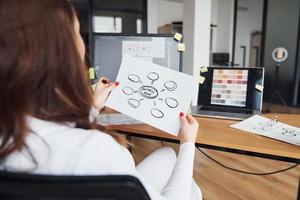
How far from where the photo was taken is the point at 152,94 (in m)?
1.16

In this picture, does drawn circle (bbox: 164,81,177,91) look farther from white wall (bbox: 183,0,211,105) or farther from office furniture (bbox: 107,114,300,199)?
white wall (bbox: 183,0,211,105)

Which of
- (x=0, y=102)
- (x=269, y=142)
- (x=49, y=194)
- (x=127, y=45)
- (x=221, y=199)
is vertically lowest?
(x=221, y=199)

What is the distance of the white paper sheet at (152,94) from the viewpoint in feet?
3.51


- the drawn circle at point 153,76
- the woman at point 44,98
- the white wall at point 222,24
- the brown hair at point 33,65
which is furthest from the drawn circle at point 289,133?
the white wall at point 222,24

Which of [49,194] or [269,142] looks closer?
[49,194]

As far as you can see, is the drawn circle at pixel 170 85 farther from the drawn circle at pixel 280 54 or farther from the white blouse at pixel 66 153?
the drawn circle at pixel 280 54

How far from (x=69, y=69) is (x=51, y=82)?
0.14 feet

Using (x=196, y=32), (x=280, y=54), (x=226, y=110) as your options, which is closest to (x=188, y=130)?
(x=226, y=110)

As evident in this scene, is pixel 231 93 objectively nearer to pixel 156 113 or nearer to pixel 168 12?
pixel 156 113

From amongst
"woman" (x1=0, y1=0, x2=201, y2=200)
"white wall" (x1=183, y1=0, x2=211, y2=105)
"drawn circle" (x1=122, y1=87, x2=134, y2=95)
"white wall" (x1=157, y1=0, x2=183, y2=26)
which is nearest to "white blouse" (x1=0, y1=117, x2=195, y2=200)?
"woman" (x1=0, y1=0, x2=201, y2=200)

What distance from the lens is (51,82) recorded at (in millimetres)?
541

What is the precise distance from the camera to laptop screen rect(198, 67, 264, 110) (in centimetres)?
156

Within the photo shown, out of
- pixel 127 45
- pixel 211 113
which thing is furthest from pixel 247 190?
pixel 127 45

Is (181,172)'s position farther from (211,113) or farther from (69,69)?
(211,113)
